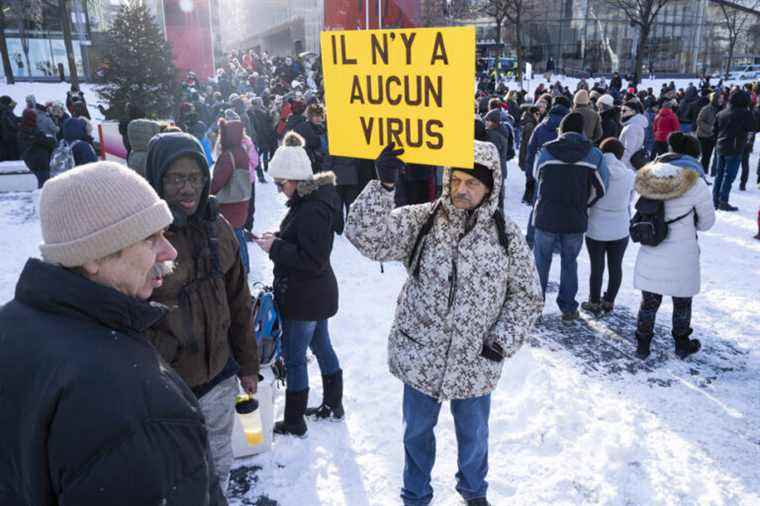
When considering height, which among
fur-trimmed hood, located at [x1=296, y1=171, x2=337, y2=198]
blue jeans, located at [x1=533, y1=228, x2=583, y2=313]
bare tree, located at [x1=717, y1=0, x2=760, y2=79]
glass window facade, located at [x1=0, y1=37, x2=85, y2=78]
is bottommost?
blue jeans, located at [x1=533, y1=228, x2=583, y2=313]

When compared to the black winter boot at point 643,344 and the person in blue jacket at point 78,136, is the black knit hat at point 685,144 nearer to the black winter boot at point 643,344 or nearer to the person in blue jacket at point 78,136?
the black winter boot at point 643,344

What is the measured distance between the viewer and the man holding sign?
2664 millimetres

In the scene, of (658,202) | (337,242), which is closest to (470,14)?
(337,242)

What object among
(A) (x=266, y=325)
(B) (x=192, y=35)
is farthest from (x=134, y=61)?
(B) (x=192, y=35)

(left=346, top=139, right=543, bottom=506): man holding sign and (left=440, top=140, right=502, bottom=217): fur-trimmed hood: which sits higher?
(left=440, top=140, right=502, bottom=217): fur-trimmed hood

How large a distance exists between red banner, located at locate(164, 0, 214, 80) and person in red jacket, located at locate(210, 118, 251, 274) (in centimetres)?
2534

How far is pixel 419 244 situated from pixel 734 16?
51474 millimetres

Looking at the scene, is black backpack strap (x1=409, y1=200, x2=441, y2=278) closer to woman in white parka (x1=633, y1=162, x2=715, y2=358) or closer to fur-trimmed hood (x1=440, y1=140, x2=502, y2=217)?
fur-trimmed hood (x1=440, y1=140, x2=502, y2=217)

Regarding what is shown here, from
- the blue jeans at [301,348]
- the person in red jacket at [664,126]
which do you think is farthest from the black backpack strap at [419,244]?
the person in red jacket at [664,126]

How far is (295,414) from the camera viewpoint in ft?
12.5

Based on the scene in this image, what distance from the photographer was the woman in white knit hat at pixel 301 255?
3.40 m

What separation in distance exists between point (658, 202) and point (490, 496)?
276 centimetres

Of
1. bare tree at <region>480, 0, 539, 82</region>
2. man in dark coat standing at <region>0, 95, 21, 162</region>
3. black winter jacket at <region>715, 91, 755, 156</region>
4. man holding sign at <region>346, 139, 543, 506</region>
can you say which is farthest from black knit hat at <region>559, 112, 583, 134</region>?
bare tree at <region>480, 0, 539, 82</region>

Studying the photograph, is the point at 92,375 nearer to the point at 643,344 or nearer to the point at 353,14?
the point at 643,344
